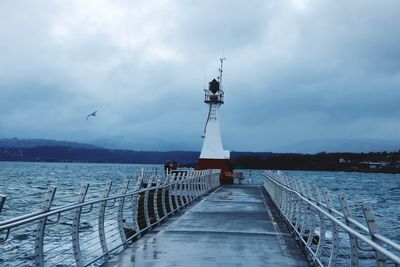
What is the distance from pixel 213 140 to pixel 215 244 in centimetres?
3035

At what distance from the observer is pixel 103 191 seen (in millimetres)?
8812

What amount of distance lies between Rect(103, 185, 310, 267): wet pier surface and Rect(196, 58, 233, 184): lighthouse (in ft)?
81.2

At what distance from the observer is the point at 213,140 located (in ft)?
135

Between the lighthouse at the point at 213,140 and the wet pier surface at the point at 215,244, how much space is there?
24737mm

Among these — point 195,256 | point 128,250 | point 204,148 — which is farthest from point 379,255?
point 204,148

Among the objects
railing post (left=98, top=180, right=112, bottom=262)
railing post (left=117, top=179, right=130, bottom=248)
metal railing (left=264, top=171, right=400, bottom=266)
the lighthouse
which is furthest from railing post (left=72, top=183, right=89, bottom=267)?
the lighthouse

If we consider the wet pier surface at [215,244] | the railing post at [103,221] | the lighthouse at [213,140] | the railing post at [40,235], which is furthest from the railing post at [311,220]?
the lighthouse at [213,140]

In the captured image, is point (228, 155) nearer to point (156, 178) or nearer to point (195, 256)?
point (156, 178)

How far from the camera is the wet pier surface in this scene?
8.91 m

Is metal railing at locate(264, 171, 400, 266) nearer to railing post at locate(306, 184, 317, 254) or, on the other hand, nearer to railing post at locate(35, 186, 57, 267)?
railing post at locate(306, 184, 317, 254)

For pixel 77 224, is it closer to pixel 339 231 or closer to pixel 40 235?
pixel 40 235

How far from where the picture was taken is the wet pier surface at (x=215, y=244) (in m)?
8.91

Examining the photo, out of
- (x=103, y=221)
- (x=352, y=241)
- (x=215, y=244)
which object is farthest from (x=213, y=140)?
(x=352, y=241)

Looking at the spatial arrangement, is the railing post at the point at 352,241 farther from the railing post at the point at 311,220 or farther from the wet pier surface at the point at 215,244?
the railing post at the point at 311,220
